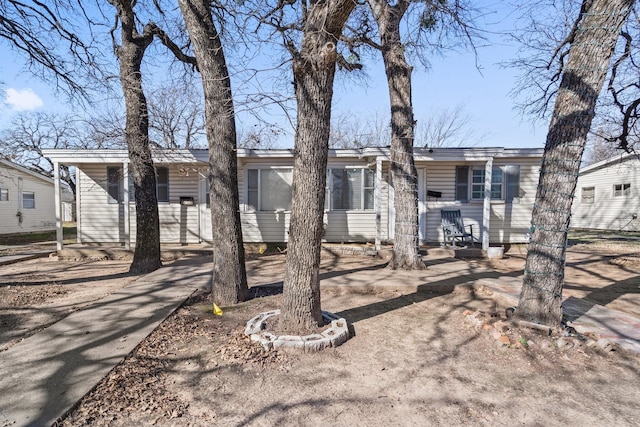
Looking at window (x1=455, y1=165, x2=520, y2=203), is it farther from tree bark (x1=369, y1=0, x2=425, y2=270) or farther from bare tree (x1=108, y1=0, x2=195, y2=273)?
bare tree (x1=108, y1=0, x2=195, y2=273)

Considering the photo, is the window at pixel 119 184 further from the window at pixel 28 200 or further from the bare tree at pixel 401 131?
the window at pixel 28 200

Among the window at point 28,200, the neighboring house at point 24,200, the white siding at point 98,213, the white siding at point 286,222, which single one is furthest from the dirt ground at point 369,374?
the window at point 28,200

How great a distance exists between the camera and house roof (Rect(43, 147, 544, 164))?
27.9 ft

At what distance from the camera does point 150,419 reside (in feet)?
7.15

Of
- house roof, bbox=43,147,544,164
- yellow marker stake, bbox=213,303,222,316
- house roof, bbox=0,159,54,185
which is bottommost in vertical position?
yellow marker stake, bbox=213,303,222,316

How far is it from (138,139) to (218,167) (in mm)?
2942

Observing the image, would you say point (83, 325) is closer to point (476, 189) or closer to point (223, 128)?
point (223, 128)

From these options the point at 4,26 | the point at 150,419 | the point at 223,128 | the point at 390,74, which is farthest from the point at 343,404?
the point at 4,26

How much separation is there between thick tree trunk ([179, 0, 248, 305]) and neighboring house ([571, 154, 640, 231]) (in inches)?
672

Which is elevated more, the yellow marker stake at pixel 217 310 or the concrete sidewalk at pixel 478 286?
the concrete sidewalk at pixel 478 286

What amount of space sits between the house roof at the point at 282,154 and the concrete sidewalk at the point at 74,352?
15.0 feet

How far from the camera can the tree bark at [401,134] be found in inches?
251

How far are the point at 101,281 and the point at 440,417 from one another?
6.28 m

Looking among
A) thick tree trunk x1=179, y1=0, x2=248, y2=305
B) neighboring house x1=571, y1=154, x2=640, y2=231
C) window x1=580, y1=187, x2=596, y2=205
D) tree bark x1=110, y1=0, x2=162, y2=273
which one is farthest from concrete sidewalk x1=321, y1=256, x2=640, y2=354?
window x1=580, y1=187, x2=596, y2=205
